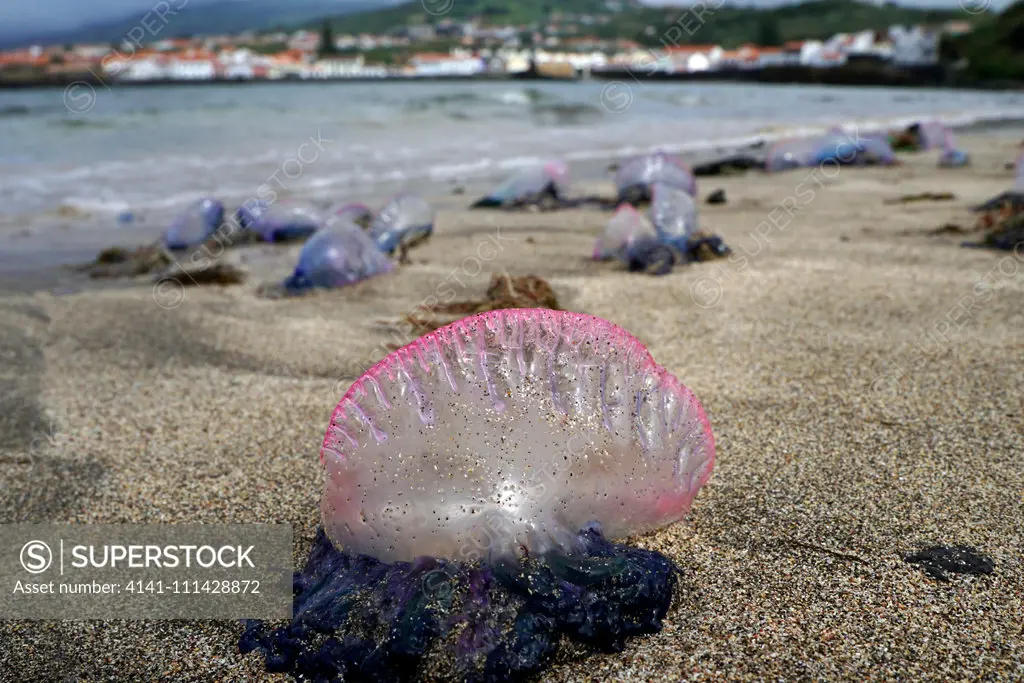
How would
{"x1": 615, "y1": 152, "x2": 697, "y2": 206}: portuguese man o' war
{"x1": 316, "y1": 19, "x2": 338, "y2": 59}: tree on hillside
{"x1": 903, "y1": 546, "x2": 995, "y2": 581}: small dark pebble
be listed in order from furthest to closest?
{"x1": 316, "y1": 19, "x2": 338, "y2": 59}: tree on hillside → {"x1": 615, "y1": 152, "x2": 697, "y2": 206}: portuguese man o' war → {"x1": 903, "y1": 546, "x2": 995, "y2": 581}: small dark pebble

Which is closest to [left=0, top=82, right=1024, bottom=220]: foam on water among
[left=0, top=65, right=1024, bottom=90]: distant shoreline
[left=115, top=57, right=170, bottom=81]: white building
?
[left=0, top=65, right=1024, bottom=90]: distant shoreline

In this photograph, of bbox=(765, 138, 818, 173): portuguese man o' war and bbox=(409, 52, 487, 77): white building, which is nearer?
bbox=(765, 138, 818, 173): portuguese man o' war

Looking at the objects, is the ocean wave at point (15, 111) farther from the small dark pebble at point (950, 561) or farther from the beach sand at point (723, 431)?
Answer: the small dark pebble at point (950, 561)

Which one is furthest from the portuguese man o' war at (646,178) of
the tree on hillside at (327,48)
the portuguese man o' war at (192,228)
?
the tree on hillside at (327,48)

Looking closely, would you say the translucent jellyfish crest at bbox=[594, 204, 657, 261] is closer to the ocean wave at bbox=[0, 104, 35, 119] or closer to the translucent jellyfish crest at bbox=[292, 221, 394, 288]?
the translucent jellyfish crest at bbox=[292, 221, 394, 288]

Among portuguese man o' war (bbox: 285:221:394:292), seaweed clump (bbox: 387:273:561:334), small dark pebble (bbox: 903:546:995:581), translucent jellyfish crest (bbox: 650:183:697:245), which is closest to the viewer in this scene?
small dark pebble (bbox: 903:546:995:581)

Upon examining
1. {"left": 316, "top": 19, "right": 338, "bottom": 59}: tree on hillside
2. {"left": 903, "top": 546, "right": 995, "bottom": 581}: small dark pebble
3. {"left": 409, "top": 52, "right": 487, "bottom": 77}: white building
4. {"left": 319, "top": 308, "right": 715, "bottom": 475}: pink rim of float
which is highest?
{"left": 316, "top": 19, "right": 338, "bottom": 59}: tree on hillside
